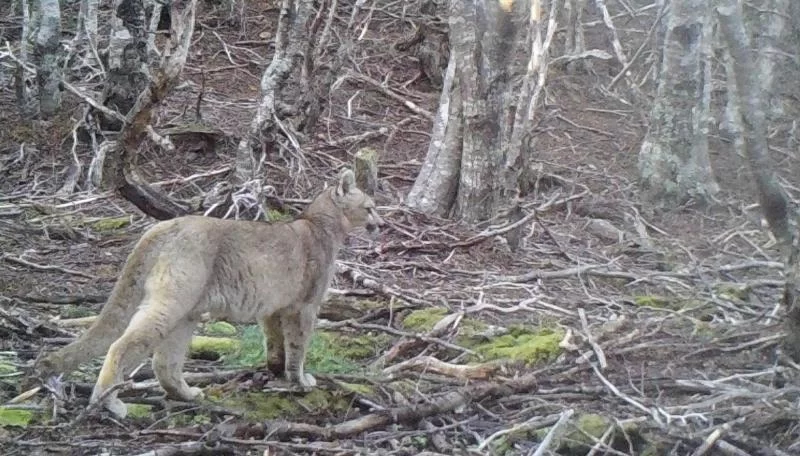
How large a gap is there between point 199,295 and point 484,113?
5.75 meters

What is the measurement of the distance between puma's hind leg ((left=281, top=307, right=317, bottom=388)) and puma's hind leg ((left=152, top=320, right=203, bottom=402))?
2.06ft

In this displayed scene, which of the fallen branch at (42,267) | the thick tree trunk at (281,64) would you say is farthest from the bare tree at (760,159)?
the thick tree trunk at (281,64)

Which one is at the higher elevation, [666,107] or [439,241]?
[666,107]

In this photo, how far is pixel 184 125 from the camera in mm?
14195

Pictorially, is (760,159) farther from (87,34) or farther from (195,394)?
(87,34)

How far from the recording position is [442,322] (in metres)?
8.00

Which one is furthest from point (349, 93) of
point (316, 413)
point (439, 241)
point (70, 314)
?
point (316, 413)

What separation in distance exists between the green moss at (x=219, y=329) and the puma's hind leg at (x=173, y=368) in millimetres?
1726

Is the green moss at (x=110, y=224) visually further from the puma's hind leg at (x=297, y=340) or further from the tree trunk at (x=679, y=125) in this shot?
the tree trunk at (x=679, y=125)

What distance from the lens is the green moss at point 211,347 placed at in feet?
24.7

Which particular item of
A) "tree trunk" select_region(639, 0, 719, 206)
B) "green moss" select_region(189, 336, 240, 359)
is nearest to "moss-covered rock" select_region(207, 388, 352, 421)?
"green moss" select_region(189, 336, 240, 359)

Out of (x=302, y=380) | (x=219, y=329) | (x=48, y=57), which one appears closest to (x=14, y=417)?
(x=302, y=380)

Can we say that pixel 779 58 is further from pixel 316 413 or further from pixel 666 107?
pixel 316 413

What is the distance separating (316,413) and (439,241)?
14.9 ft
